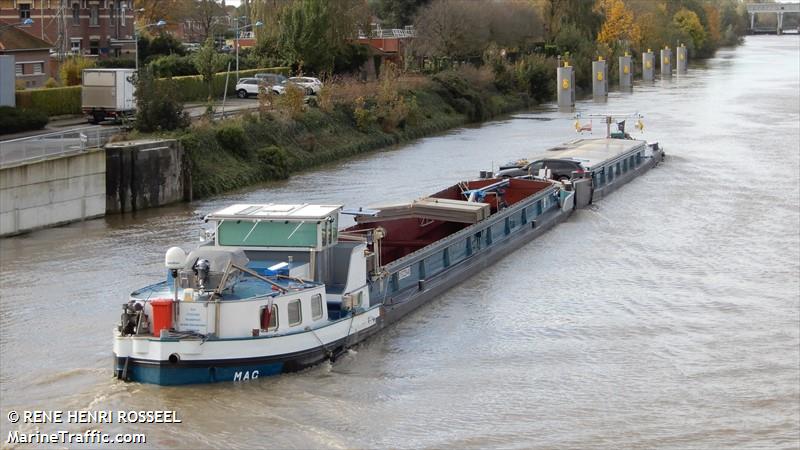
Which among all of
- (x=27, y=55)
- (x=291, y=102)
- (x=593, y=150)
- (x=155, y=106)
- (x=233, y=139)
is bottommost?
(x=593, y=150)

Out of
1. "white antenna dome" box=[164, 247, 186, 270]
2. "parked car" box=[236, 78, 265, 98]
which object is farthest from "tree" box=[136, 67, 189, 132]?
"white antenna dome" box=[164, 247, 186, 270]

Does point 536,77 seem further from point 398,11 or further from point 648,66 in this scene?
point 648,66

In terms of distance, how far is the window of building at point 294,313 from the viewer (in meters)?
18.3

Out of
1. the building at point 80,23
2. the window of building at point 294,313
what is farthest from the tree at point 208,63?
the window of building at point 294,313

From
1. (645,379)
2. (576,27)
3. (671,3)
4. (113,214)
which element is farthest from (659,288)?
(671,3)

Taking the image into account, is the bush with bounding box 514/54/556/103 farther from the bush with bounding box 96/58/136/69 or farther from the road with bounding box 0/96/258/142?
the bush with bounding box 96/58/136/69

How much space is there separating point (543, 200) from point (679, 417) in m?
15.0

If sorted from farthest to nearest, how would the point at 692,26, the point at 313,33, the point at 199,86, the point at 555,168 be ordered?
the point at 692,26
the point at 313,33
the point at 199,86
the point at 555,168

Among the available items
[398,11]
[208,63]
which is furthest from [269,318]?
[398,11]

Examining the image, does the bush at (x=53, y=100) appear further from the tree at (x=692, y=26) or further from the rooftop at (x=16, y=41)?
the tree at (x=692, y=26)

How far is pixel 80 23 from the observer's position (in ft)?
201

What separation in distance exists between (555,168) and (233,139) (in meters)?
9.91

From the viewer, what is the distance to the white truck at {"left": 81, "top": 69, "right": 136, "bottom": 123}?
135ft

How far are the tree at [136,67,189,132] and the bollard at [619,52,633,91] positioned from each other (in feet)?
166
